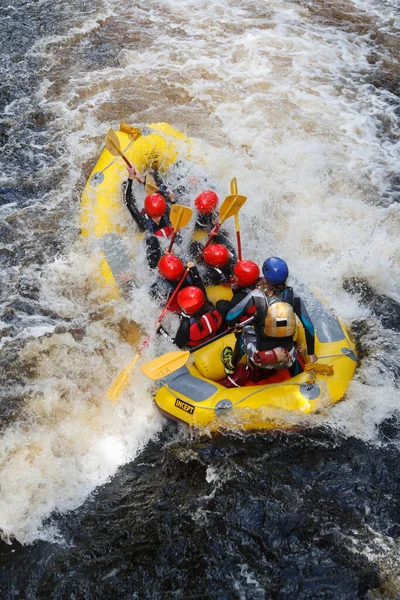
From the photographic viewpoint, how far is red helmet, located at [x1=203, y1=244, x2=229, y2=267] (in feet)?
16.7

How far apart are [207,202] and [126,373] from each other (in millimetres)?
2088

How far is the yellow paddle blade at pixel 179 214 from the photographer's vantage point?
195 inches

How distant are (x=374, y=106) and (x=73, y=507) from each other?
7.69 metres

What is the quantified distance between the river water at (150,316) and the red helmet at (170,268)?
1.91 ft

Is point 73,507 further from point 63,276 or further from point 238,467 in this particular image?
point 63,276

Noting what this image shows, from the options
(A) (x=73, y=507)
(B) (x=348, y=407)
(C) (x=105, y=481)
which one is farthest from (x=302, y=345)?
(A) (x=73, y=507)

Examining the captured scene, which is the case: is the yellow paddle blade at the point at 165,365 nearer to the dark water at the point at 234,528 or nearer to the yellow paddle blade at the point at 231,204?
the dark water at the point at 234,528

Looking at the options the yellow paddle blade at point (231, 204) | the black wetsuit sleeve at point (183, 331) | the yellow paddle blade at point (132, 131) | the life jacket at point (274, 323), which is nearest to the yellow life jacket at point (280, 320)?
the life jacket at point (274, 323)

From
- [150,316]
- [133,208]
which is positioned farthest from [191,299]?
[133,208]

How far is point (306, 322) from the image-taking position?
14.5 ft

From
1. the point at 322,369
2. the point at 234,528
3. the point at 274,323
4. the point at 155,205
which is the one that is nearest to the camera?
the point at 234,528

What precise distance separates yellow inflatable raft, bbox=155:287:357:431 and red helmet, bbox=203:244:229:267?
876 mm

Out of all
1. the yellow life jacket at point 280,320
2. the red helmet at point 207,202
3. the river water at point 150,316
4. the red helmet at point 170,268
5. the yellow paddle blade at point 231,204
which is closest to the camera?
the river water at point 150,316

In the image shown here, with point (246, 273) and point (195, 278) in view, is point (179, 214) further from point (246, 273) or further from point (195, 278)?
point (246, 273)
